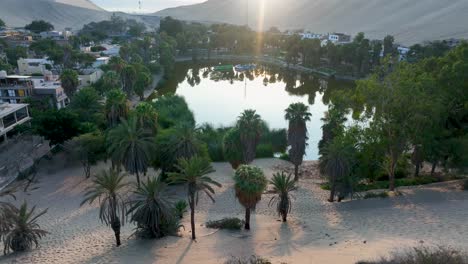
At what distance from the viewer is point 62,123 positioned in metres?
39.0

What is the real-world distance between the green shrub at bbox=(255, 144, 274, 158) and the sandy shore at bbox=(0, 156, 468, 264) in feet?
33.2

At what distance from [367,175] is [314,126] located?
23.1 m

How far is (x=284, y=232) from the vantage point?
24.3 meters

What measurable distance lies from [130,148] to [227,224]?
1025 cm

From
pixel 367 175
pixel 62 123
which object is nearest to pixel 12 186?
pixel 62 123

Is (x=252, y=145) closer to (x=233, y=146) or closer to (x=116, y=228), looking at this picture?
(x=233, y=146)

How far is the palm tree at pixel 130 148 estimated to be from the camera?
96.8 feet

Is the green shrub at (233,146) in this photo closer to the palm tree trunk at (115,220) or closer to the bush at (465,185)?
the palm tree trunk at (115,220)

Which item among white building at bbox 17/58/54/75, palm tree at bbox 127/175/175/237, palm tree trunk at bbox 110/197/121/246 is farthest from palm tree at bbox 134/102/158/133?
Result: white building at bbox 17/58/54/75

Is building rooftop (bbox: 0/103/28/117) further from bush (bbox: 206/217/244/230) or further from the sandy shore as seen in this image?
bush (bbox: 206/217/244/230)

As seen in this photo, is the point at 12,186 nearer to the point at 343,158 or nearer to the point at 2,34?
the point at 343,158

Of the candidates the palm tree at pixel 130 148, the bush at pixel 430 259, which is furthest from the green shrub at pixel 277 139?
the bush at pixel 430 259

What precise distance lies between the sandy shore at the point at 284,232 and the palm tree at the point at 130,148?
14.8ft

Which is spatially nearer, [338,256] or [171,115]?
[338,256]
